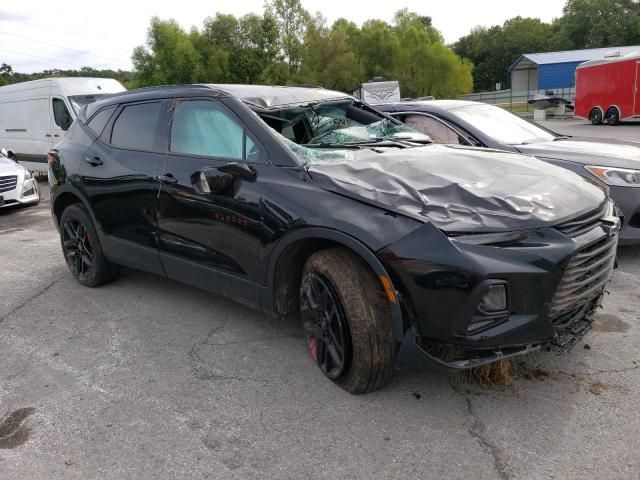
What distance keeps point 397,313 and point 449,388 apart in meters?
0.70

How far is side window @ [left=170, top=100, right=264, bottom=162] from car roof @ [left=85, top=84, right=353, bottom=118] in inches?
4.6

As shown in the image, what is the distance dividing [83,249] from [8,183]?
6138 millimetres

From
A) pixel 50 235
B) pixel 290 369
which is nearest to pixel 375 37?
pixel 50 235

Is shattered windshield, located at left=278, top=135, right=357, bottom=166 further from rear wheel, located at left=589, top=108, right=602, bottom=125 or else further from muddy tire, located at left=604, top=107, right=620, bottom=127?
rear wheel, located at left=589, top=108, right=602, bottom=125

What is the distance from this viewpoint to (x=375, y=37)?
5469cm

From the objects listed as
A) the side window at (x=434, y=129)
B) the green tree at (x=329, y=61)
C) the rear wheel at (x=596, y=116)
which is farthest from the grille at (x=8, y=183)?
the green tree at (x=329, y=61)

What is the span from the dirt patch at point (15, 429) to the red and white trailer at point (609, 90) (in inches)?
944

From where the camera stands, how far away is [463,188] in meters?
2.92

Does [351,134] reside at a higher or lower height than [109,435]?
higher

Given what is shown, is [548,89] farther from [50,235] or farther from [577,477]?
[577,477]

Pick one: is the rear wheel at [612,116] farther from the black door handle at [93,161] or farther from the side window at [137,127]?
the black door handle at [93,161]

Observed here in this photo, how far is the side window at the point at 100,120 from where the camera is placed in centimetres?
483

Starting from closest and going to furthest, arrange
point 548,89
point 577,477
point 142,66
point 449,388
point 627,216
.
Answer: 1. point 577,477
2. point 449,388
3. point 627,216
4. point 548,89
5. point 142,66

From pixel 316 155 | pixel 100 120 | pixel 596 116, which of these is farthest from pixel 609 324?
pixel 596 116
